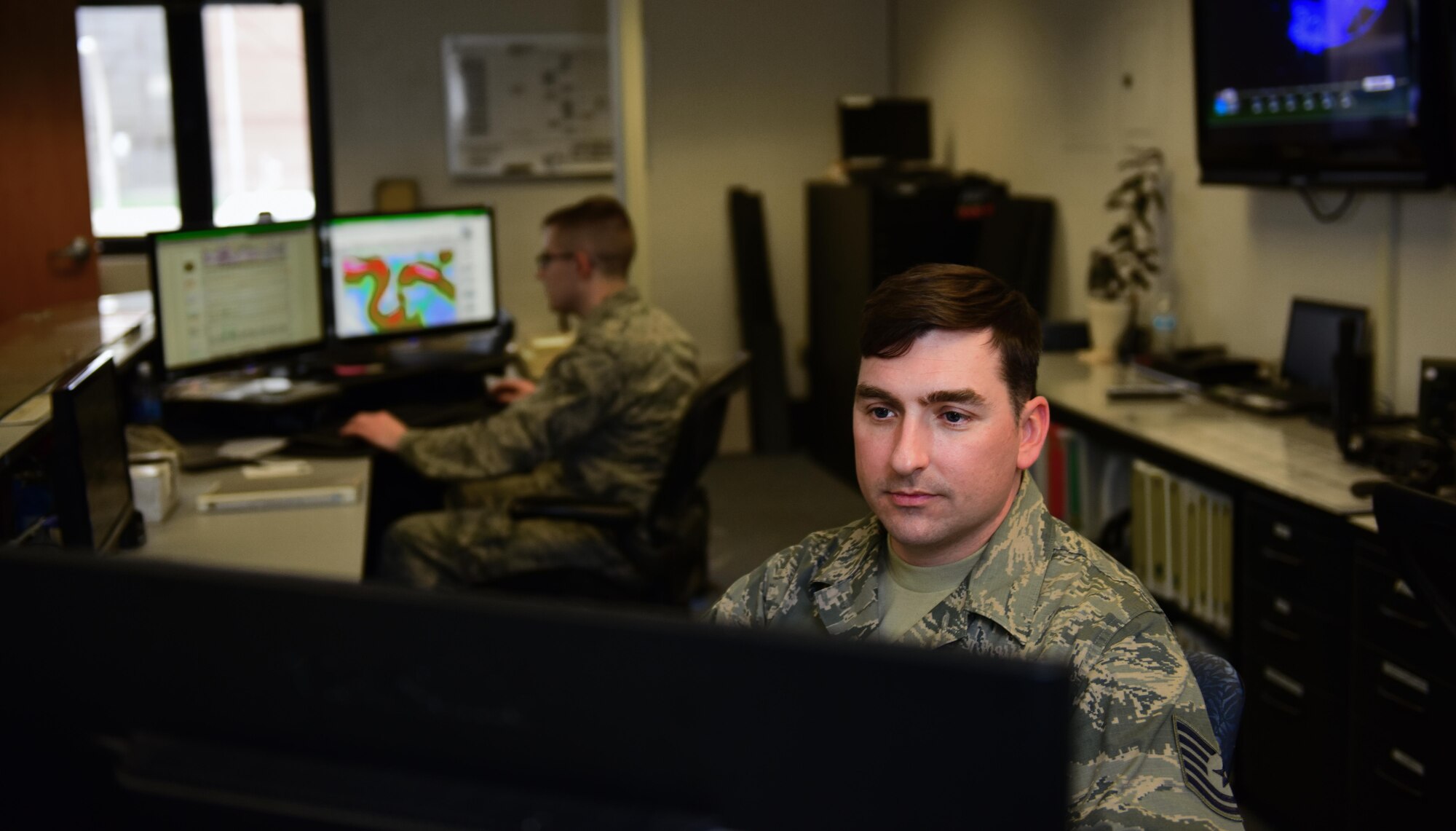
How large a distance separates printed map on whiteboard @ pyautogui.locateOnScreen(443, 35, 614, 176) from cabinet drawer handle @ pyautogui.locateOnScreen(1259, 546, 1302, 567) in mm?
4338

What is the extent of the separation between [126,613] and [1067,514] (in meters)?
3.48

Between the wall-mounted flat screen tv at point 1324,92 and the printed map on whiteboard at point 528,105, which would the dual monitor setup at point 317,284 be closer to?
the wall-mounted flat screen tv at point 1324,92

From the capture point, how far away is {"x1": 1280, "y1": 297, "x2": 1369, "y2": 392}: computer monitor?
11.0ft

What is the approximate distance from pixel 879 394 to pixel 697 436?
169 cm

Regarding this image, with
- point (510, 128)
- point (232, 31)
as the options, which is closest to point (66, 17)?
point (232, 31)

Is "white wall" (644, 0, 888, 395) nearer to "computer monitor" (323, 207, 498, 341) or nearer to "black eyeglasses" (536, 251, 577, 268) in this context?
"computer monitor" (323, 207, 498, 341)

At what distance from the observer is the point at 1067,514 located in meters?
3.89

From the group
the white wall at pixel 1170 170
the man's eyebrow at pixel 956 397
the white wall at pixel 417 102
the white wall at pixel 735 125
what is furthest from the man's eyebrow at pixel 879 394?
the white wall at pixel 735 125

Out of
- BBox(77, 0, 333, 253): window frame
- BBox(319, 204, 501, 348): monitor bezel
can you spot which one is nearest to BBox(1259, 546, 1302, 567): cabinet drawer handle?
BBox(319, 204, 501, 348): monitor bezel

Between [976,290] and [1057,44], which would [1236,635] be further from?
[1057,44]

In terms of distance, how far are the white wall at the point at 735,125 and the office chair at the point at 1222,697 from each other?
17.8 ft

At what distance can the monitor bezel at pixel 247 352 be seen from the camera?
10.6ft

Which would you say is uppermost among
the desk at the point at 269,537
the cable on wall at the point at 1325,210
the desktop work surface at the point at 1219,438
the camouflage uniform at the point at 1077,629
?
the cable on wall at the point at 1325,210

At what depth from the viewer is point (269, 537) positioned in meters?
2.59
